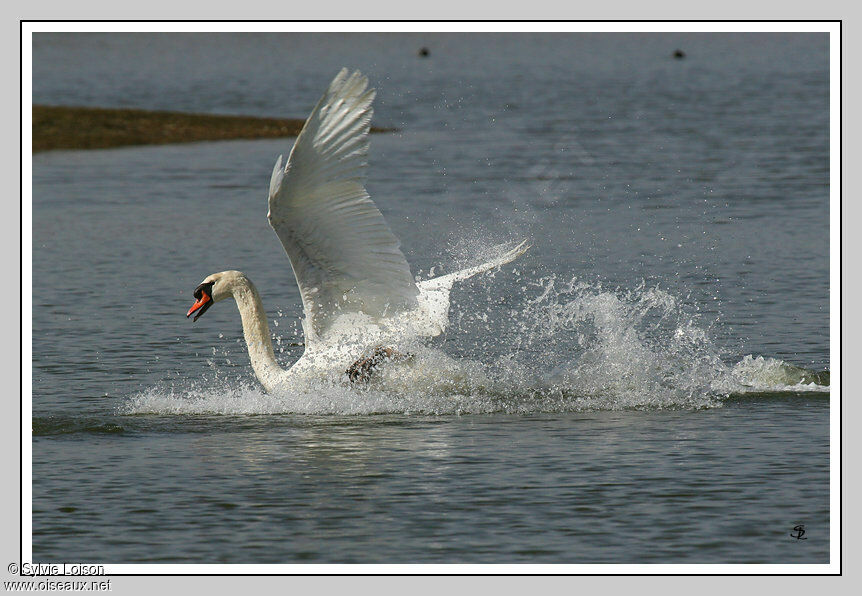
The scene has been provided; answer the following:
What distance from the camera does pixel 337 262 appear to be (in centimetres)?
1025

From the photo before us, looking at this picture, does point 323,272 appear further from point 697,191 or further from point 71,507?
point 697,191

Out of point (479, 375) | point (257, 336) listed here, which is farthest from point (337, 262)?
point (479, 375)

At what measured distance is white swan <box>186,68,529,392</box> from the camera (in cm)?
970

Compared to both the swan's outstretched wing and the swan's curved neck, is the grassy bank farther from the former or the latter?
the swan's outstretched wing

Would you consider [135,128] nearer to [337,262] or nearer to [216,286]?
[216,286]

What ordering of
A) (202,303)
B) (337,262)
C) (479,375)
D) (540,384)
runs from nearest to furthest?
(337,262), (479,375), (540,384), (202,303)

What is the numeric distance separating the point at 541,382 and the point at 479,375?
50cm

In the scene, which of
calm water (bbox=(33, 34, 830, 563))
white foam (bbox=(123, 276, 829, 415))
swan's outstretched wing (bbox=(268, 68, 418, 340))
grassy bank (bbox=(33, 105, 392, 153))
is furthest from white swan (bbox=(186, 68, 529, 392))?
grassy bank (bbox=(33, 105, 392, 153))

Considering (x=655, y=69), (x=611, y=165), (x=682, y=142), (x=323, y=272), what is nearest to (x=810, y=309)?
(x=323, y=272)

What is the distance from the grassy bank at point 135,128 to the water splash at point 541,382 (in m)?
18.5

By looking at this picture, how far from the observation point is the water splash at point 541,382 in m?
10.8

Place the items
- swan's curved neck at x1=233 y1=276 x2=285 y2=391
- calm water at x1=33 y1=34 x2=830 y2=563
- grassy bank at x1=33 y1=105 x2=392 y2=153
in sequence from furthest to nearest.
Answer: grassy bank at x1=33 y1=105 x2=392 y2=153
swan's curved neck at x1=233 y1=276 x2=285 y2=391
calm water at x1=33 y1=34 x2=830 y2=563

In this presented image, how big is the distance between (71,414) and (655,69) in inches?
1662

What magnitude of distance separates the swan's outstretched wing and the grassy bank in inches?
765
